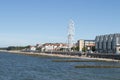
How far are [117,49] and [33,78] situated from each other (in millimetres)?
142474

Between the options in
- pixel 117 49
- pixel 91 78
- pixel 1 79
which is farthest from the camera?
pixel 117 49

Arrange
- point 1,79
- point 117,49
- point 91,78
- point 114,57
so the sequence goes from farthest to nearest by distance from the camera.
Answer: point 117,49
point 114,57
point 91,78
point 1,79

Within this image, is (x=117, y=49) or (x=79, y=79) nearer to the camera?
(x=79, y=79)

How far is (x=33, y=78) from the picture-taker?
5612cm

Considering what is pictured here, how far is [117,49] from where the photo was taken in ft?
637

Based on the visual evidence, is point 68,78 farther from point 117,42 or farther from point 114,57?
point 117,42

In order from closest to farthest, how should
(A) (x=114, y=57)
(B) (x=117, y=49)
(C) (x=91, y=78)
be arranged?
(C) (x=91, y=78), (A) (x=114, y=57), (B) (x=117, y=49)

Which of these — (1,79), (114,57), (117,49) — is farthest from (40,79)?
(117,49)

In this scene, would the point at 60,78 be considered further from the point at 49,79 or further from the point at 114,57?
the point at 114,57

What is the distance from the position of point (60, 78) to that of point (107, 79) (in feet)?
24.4

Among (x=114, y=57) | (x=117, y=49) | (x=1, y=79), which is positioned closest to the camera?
(x=1, y=79)

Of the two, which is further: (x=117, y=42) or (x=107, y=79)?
(x=117, y=42)

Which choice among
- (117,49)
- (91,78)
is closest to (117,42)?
(117,49)

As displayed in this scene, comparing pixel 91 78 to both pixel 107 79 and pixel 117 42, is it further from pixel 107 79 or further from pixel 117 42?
pixel 117 42
